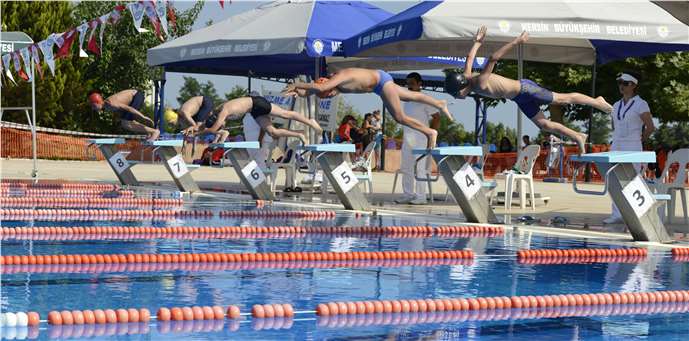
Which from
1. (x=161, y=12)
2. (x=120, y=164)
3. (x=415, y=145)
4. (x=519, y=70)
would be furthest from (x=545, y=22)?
(x=120, y=164)

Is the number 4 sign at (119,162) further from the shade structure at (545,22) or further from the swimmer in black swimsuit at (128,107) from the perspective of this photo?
the shade structure at (545,22)

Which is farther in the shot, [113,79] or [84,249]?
[113,79]

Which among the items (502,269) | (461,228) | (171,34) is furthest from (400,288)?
(171,34)

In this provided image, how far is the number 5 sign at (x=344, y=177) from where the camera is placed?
13250 mm

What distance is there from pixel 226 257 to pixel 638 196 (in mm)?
3785

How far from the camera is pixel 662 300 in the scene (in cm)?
674

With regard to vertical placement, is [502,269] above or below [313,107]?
below

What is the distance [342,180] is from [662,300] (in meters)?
7.08

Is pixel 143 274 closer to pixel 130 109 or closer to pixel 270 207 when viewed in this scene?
pixel 270 207

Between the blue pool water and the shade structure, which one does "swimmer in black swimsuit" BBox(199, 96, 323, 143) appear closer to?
Result: the shade structure

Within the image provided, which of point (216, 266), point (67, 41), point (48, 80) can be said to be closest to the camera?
point (216, 266)

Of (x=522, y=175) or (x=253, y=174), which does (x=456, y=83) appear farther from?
(x=253, y=174)

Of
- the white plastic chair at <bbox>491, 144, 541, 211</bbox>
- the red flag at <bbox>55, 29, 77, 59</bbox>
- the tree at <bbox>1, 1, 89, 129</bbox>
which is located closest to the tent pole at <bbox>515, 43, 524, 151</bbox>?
the white plastic chair at <bbox>491, 144, 541, 211</bbox>

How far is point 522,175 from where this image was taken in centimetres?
1451
